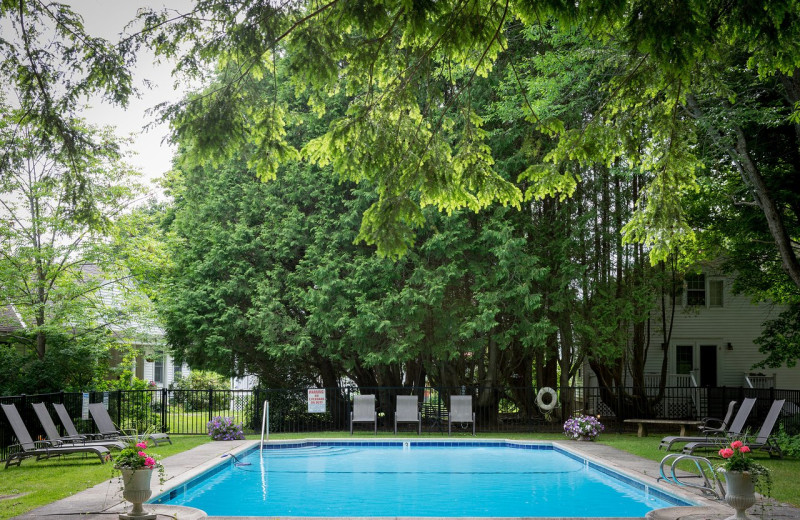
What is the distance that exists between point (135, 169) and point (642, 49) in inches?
657

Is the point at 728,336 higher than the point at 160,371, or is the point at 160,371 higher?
the point at 728,336

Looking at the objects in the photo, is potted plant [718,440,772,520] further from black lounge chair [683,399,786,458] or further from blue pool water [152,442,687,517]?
black lounge chair [683,399,786,458]

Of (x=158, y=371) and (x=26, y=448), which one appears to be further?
(x=158, y=371)

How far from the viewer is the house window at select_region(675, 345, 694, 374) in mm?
25219

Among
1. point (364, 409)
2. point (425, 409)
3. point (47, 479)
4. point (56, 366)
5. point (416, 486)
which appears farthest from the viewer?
point (425, 409)

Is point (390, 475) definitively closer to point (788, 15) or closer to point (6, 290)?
point (788, 15)

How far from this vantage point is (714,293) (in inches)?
A: 1001

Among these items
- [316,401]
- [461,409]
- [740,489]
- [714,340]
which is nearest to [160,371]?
[316,401]

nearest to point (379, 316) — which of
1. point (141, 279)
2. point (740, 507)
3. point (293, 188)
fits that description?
point (293, 188)

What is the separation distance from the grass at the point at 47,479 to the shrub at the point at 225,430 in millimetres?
1703

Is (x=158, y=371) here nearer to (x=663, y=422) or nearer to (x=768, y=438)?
(x=663, y=422)

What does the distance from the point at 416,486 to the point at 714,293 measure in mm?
17054

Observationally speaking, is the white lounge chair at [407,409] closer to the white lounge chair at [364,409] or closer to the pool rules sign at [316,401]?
the white lounge chair at [364,409]

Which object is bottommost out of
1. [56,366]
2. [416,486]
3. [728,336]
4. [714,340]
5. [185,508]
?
[416,486]
